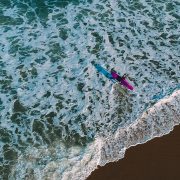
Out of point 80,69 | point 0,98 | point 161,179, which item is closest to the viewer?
point 161,179

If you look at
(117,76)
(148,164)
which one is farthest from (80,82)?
(148,164)

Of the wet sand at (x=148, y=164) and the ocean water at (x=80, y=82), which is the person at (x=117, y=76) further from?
the wet sand at (x=148, y=164)

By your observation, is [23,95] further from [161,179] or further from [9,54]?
[161,179]

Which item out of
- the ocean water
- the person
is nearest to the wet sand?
the ocean water

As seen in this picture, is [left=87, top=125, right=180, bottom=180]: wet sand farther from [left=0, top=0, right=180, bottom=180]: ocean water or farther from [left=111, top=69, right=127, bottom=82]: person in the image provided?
[left=111, top=69, right=127, bottom=82]: person

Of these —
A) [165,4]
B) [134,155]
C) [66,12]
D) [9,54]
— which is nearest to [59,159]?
[134,155]
